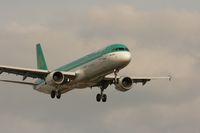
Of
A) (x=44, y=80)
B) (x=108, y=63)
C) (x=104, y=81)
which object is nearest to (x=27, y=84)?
(x=44, y=80)

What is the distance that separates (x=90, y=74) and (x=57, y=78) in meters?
3.99

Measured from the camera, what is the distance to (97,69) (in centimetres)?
8381

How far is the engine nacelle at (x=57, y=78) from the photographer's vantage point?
283ft

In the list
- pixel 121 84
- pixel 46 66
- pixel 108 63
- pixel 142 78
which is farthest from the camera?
pixel 46 66

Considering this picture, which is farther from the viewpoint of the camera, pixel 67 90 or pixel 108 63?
pixel 67 90

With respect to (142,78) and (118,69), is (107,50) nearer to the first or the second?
(118,69)

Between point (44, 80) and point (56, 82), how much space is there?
23.7 feet

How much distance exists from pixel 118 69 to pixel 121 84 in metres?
5.52

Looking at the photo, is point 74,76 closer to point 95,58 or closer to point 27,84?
point 95,58

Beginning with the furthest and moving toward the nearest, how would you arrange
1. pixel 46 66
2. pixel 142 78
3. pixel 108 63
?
1. pixel 46 66
2. pixel 142 78
3. pixel 108 63

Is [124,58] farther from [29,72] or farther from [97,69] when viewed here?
[29,72]

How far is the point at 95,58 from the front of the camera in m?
85.1

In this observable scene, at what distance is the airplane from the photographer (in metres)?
83.4

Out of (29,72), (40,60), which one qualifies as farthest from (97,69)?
(40,60)
